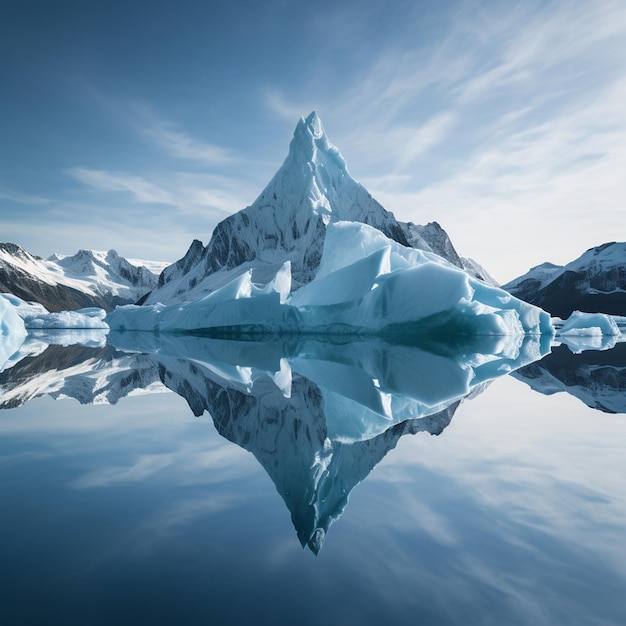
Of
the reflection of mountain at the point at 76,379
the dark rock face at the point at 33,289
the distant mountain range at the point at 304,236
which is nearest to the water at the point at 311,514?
the reflection of mountain at the point at 76,379

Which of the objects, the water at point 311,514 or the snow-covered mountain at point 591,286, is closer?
the water at point 311,514

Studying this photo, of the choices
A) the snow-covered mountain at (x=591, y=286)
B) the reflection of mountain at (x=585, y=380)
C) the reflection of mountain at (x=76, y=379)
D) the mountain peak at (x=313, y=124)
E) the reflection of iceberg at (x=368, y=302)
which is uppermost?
the mountain peak at (x=313, y=124)

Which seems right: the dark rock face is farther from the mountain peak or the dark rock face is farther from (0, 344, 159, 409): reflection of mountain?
(0, 344, 159, 409): reflection of mountain

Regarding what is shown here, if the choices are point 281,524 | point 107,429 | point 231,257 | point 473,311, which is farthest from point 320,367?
point 231,257

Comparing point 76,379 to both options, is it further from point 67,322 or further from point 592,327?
point 67,322

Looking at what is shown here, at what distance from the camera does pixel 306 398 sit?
235 inches

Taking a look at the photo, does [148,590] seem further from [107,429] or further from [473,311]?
[473,311]

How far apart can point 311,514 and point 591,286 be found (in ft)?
464

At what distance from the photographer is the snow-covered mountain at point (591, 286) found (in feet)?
381

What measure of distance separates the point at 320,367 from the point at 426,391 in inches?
132

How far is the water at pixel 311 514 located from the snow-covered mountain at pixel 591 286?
121 meters

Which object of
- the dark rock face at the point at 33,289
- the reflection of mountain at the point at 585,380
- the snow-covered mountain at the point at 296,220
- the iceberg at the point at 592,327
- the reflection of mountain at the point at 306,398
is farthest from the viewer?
the dark rock face at the point at 33,289

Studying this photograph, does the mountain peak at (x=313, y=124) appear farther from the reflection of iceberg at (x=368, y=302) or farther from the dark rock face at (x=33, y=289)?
the dark rock face at (x=33, y=289)

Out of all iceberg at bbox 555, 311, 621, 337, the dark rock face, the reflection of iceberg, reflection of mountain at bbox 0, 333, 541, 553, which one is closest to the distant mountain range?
iceberg at bbox 555, 311, 621, 337
